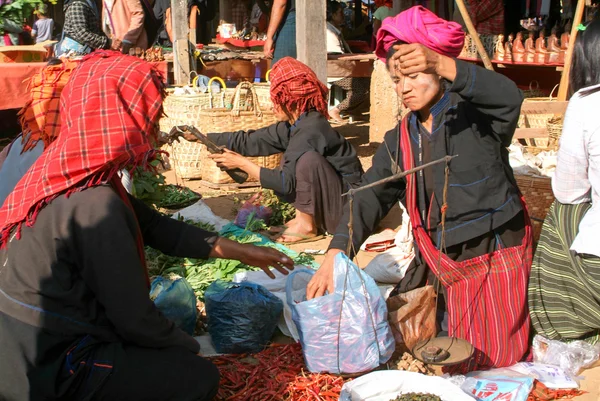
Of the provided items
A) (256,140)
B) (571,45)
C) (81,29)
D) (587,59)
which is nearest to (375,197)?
(587,59)

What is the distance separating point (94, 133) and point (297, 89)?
2745 millimetres

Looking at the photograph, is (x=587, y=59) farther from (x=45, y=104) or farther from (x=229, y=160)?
(x=229, y=160)

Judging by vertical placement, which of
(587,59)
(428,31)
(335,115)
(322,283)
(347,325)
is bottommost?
(335,115)

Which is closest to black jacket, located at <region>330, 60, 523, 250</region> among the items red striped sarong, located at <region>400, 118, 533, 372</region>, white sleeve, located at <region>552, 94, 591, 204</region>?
red striped sarong, located at <region>400, 118, 533, 372</region>

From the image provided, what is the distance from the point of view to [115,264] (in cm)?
218

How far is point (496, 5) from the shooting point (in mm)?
7215

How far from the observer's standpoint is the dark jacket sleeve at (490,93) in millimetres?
2547

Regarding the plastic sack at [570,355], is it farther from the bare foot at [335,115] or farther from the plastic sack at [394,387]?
the bare foot at [335,115]

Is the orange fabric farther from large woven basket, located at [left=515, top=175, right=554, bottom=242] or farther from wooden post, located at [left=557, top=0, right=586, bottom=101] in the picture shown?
wooden post, located at [left=557, top=0, right=586, bottom=101]

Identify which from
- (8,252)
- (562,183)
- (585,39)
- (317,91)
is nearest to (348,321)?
(562,183)

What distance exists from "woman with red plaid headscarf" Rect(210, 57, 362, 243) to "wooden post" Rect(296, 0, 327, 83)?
4.46ft

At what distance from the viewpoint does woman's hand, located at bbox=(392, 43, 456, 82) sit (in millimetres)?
2453

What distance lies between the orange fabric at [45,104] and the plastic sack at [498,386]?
80.9 inches

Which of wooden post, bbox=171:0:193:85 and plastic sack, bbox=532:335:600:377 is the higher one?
wooden post, bbox=171:0:193:85
